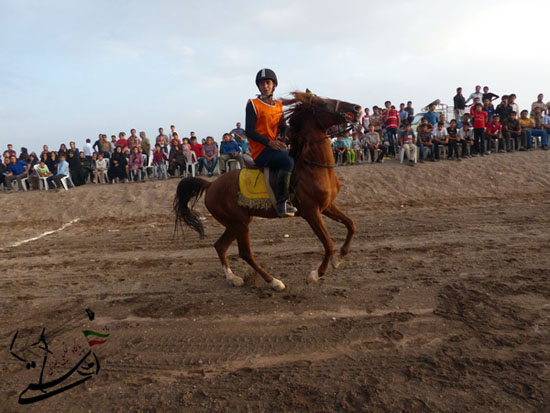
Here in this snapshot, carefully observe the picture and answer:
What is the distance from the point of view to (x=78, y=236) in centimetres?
1034

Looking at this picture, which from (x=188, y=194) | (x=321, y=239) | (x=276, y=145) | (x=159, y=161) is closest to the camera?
(x=276, y=145)

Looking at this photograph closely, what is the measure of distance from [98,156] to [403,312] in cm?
1624

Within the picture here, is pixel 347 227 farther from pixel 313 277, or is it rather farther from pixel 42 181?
pixel 42 181

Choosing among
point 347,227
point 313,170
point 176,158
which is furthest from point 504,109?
point 313,170

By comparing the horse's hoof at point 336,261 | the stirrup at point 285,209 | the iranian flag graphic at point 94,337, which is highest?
the stirrup at point 285,209

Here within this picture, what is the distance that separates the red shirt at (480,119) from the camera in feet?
51.0

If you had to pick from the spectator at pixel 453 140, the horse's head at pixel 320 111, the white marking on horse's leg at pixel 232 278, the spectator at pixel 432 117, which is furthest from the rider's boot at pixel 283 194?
the spectator at pixel 432 117

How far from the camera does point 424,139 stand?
15.7 meters

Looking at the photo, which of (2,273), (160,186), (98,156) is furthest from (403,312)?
(98,156)

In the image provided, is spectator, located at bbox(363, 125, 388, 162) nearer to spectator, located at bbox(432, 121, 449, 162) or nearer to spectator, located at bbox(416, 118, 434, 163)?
spectator, located at bbox(416, 118, 434, 163)

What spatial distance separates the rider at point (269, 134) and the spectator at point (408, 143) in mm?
10859

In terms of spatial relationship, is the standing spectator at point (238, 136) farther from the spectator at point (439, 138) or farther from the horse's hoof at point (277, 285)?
the horse's hoof at point (277, 285)

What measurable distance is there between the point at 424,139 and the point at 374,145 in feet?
6.67

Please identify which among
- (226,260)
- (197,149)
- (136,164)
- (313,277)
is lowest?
(313,277)
